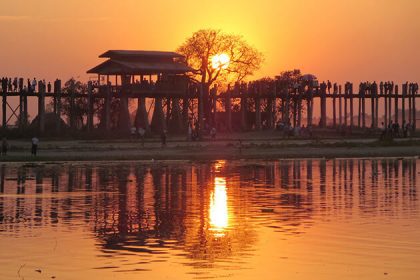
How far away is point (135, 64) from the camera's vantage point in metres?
85.1

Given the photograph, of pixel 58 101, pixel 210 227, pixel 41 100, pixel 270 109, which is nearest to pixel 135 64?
pixel 58 101

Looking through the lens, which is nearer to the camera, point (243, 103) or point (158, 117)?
point (158, 117)

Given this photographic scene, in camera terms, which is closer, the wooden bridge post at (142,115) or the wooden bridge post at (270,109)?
the wooden bridge post at (142,115)

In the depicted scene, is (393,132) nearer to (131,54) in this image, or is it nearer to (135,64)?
(135,64)

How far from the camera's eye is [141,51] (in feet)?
288

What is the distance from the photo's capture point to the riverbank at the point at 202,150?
60781 mm

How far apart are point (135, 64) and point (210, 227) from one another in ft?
204

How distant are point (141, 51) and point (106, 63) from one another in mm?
3539

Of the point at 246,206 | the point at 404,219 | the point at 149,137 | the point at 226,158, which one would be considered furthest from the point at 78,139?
the point at 404,219

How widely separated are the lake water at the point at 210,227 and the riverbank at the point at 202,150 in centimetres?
1722

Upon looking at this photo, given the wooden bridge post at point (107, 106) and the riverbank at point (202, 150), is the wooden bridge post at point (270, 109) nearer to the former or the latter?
the wooden bridge post at point (107, 106)

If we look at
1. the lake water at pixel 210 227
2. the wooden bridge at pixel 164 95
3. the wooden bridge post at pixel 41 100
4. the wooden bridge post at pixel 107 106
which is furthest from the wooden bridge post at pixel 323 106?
the lake water at pixel 210 227

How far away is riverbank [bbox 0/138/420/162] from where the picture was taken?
60.8 metres

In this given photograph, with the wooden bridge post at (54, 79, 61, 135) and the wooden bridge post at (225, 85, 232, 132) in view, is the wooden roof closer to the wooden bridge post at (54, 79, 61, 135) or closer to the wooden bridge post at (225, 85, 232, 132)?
the wooden bridge post at (54, 79, 61, 135)
